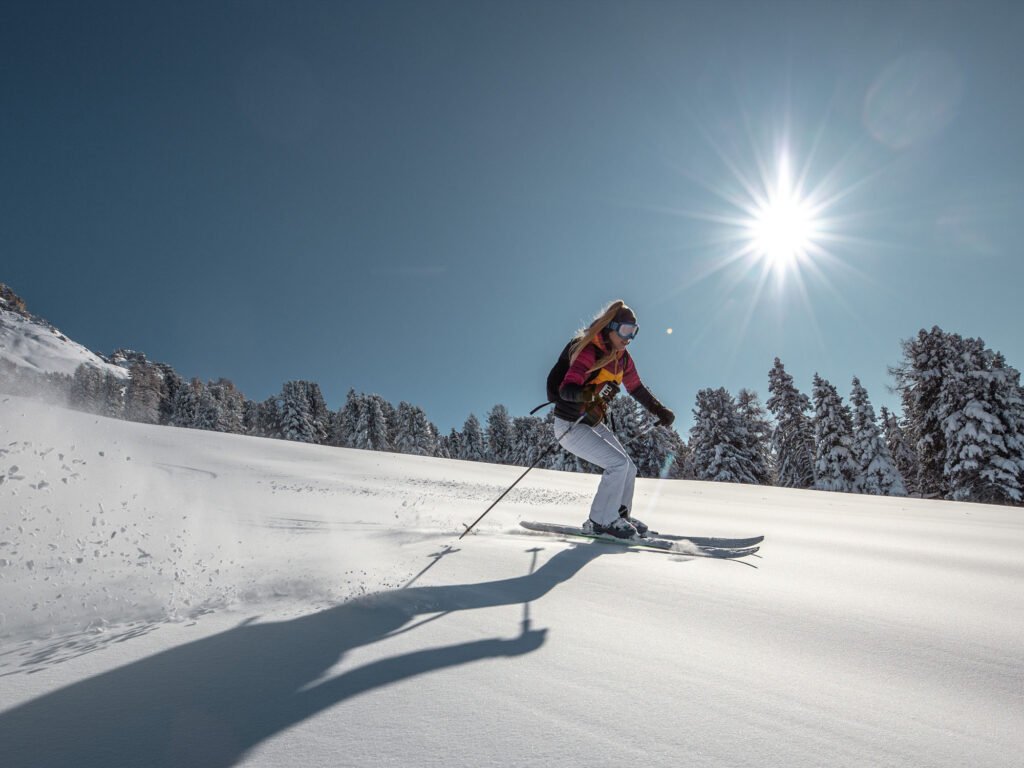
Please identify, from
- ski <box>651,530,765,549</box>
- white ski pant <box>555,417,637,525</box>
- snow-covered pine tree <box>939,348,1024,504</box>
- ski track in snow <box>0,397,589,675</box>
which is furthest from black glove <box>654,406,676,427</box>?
snow-covered pine tree <box>939,348,1024,504</box>

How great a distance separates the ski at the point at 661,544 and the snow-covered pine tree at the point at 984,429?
80.1 ft

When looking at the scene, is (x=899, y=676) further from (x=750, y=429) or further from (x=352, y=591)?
(x=750, y=429)

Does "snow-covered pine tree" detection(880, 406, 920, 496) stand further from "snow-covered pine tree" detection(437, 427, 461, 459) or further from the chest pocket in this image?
"snow-covered pine tree" detection(437, 427, 461, 459)

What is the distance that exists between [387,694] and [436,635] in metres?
0.48

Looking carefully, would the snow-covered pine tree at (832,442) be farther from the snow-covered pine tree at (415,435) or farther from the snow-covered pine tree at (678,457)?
the snow-covered pine tree at (415,435)

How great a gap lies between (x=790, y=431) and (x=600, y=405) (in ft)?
113

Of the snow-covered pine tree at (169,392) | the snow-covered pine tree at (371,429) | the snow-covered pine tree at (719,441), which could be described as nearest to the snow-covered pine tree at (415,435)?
the snow-covered pine tree at (371,429)

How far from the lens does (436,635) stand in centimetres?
181

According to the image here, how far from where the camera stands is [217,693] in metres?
1.33

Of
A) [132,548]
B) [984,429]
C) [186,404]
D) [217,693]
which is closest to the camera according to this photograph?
[217,693]

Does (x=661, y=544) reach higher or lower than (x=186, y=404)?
lower

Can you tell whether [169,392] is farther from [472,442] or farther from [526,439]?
[526,439]

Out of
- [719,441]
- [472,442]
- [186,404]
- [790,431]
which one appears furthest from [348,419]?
[790,431]

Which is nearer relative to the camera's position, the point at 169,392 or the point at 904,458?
the point at 904,458
